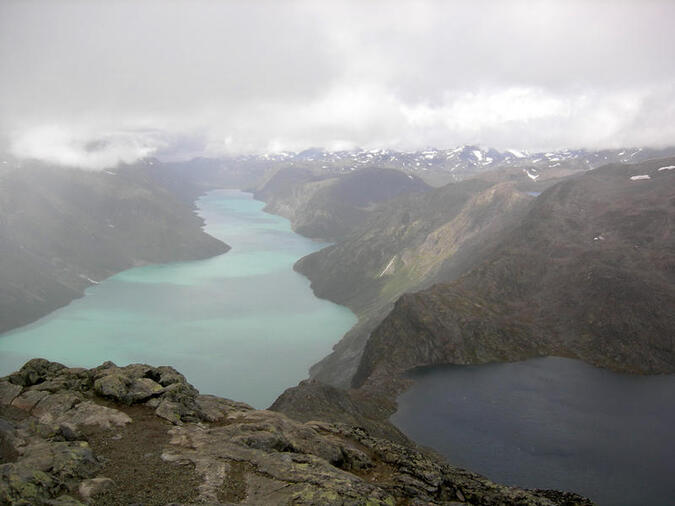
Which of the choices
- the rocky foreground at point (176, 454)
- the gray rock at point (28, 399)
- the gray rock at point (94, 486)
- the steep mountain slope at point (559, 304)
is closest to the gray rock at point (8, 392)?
the rocky foreground at point (176, 454)

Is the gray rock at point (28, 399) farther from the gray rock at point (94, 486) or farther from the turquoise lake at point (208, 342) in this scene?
the turquoise lake at point (208, 342)

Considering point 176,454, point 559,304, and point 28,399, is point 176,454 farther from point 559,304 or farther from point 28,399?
point 559,304

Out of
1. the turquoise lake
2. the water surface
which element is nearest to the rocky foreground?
the water surface

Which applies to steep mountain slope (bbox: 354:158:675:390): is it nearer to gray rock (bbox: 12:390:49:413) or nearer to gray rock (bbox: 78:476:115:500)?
gray rock (bbox: 12:390:49:413)

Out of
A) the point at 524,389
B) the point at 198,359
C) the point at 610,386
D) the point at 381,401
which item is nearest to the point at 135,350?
the point at 198,359

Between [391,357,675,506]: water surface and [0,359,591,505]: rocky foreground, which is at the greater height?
[0,359,591,505]: rocky foreground

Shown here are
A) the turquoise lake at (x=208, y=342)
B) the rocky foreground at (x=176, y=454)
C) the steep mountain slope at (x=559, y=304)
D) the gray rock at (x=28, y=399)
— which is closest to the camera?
the rocky foreground at (x=176, y=454)
